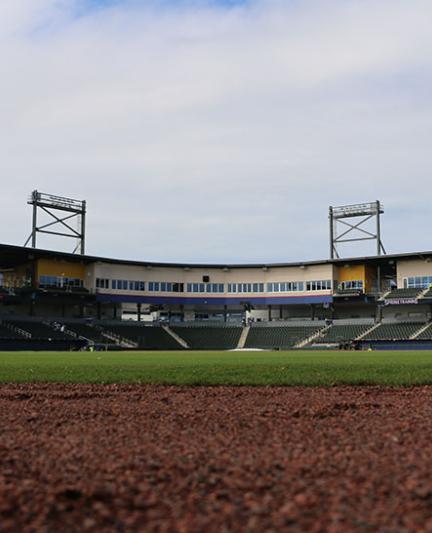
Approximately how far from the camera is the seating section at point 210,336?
76.2 meters

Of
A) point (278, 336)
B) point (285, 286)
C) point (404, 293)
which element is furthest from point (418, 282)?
point (278, 336)

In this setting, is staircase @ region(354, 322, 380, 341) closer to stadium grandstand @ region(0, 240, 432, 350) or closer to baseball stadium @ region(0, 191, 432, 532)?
stadium grandstand @ region(0, 240, 432, 350)

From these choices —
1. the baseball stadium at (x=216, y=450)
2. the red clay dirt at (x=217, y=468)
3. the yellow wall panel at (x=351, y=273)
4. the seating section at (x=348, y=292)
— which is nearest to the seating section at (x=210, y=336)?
the seating section at (x=348, y=292)

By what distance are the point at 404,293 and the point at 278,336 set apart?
15396 mm

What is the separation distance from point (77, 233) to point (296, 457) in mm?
83939

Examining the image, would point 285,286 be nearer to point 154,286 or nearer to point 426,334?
point 154,286

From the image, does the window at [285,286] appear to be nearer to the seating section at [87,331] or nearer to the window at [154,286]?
the window at [154,286]

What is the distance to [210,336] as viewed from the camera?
260ft

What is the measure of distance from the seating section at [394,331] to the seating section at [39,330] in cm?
3223

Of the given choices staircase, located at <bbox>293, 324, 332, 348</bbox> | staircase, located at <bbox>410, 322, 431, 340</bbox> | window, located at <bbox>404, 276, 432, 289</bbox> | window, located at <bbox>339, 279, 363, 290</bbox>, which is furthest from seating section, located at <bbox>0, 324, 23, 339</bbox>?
window, located at <bbox>404, 276, 432, 289</bbox>

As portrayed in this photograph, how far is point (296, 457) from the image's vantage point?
252 inches

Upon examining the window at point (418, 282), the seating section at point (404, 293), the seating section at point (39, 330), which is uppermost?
the window at point (418, 282)

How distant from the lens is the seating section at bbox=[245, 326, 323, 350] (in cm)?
7459

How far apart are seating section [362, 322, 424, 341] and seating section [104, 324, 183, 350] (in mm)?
21502
